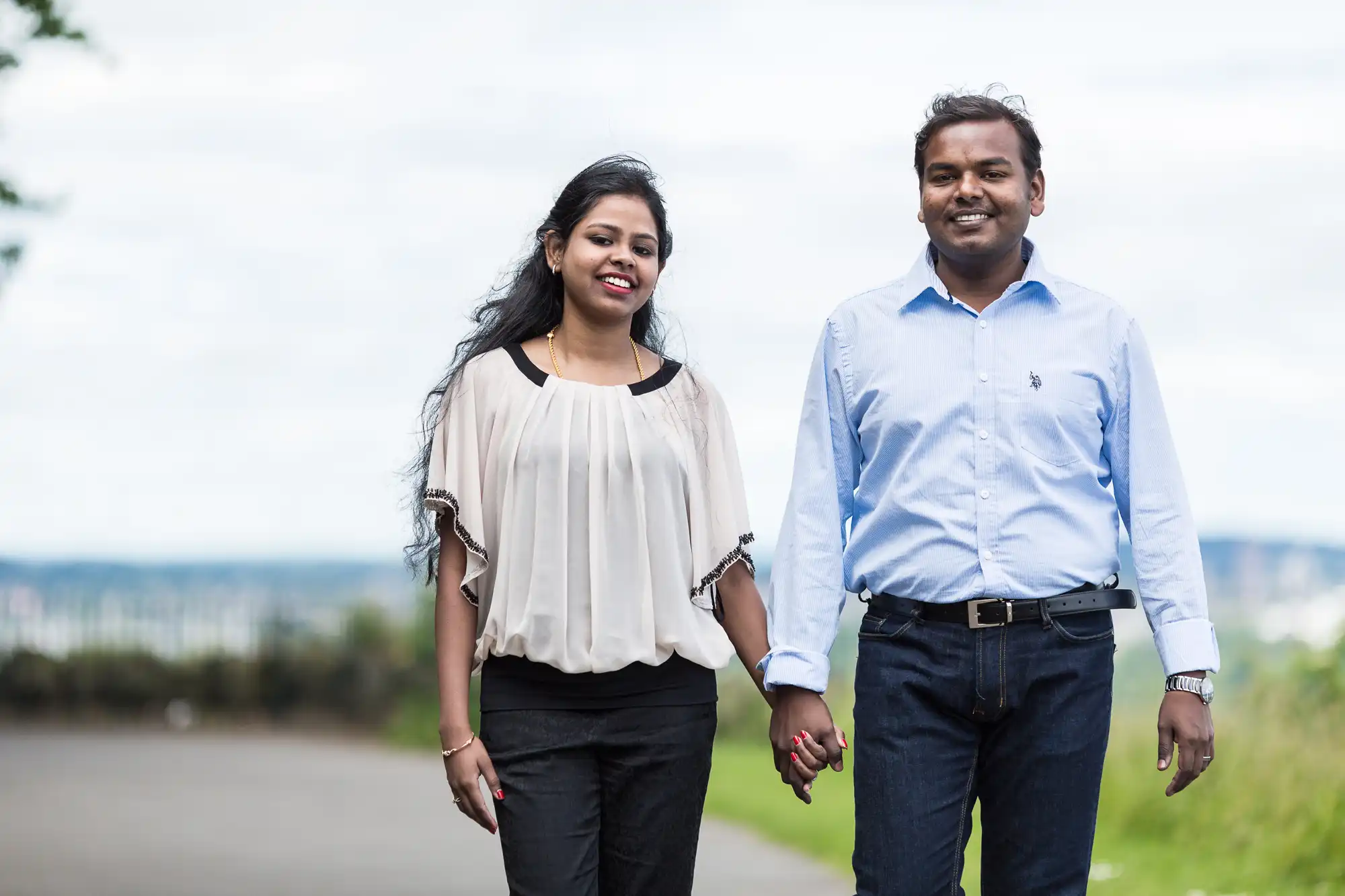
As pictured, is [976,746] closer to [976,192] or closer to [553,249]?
[976,192]

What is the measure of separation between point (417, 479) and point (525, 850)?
946 millimetres

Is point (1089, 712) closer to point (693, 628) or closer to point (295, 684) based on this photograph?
point (693, 628)

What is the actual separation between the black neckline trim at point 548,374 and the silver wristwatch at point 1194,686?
1329 mm

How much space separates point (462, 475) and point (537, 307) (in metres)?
0.50

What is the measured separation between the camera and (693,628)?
3994 mm

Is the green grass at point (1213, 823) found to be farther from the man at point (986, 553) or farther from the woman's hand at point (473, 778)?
the woman's hand at point (473, 778)

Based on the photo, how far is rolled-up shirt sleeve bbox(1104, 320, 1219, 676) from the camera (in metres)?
3.85

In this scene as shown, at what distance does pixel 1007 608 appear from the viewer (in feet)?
12.3

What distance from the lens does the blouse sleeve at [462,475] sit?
13.1ft

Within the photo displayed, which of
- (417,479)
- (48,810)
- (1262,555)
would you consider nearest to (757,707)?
(1262,555)

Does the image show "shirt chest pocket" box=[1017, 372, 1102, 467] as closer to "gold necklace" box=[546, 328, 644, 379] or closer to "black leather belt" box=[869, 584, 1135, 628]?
"black leather belt" box=[869, 584, 1135, 628]

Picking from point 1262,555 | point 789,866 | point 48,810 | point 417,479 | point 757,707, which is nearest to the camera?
point 417,479

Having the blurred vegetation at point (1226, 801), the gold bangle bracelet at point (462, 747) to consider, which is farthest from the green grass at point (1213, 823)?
the gold bangle bracelet at point (462, 747)

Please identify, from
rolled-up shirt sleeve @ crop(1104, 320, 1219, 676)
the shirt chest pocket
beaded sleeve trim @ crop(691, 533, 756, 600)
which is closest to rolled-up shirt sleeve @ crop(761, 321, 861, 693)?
beaded sleeve trim @ crop(691, 533, 756, 600)
